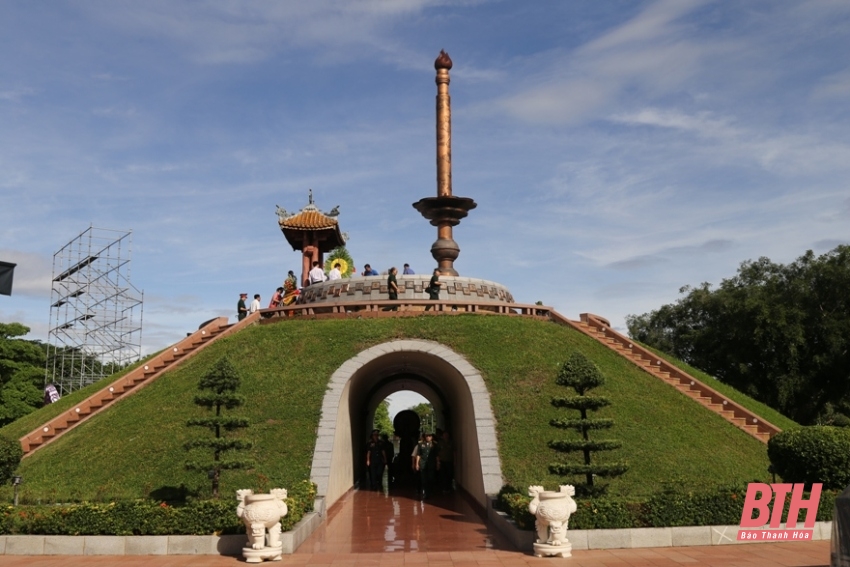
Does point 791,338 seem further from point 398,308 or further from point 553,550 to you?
point 553,550

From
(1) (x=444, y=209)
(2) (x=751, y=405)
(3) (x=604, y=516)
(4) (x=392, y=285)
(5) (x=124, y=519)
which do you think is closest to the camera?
(5) (x=124, y=519)

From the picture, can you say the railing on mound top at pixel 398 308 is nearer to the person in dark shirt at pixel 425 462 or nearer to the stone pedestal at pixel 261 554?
the person in dark shirt at pixel 425 462

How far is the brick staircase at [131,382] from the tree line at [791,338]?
1045 inches

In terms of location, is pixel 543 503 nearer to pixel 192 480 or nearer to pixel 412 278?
pixel 192 480

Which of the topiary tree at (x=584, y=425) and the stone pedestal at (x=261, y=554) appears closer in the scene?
the stone pedestal at (x=261, y=554)

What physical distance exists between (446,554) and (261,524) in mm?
3065

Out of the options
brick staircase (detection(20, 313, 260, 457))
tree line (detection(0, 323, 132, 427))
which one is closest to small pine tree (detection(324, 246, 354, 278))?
tree line (detection(0, 323, 132, 427))

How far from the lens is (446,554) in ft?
40.4

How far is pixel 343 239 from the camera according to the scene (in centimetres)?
5428

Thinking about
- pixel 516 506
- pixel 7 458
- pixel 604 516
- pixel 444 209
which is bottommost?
pixel 604 516

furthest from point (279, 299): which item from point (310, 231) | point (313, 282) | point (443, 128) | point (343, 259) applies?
point (343, 259)

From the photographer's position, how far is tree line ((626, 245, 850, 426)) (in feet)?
123

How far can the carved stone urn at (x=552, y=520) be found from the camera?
39.7 feet

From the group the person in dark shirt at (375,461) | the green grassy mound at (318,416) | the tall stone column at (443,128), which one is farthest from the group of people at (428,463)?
the tall stone column at (443,128)
